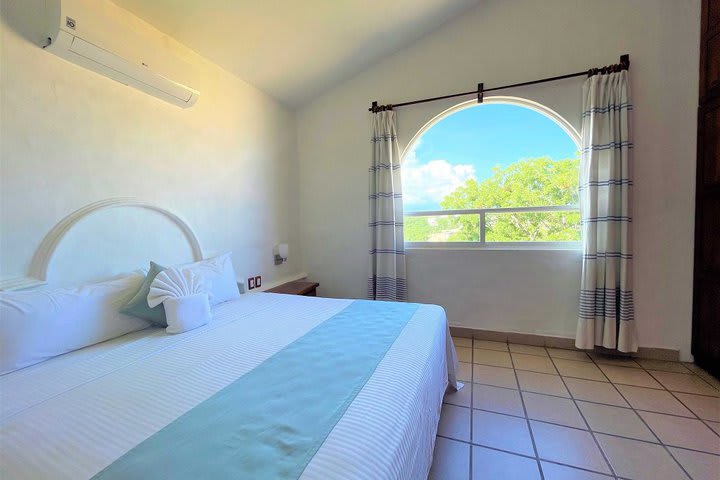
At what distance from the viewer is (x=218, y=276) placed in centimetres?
211

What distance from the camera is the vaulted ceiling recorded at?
1945mm

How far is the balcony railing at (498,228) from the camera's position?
105 inches

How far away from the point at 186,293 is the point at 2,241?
0.77m

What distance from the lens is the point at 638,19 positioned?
7.63 feet

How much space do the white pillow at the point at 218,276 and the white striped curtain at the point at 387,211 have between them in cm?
140

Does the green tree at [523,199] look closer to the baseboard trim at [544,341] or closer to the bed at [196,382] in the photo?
the baseboard trim at [544,341]

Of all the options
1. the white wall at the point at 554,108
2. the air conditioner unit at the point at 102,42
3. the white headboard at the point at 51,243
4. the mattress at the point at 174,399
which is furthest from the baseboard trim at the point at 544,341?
the air conditioner unit at the point at 102,42

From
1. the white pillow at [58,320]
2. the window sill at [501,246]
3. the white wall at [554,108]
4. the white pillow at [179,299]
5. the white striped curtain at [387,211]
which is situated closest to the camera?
the white pillow at [58,320]

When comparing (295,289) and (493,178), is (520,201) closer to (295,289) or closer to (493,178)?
(493,178)

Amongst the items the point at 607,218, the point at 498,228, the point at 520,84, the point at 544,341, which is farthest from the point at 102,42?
the point at 544,341

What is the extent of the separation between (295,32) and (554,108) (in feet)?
7.30

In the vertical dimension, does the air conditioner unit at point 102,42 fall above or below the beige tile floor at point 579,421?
above

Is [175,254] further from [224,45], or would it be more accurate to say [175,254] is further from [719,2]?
[719,2]

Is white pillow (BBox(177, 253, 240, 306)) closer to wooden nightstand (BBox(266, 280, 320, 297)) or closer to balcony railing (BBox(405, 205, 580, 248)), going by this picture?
wooden nightstand (BBox(266, 280, 320, 297))
